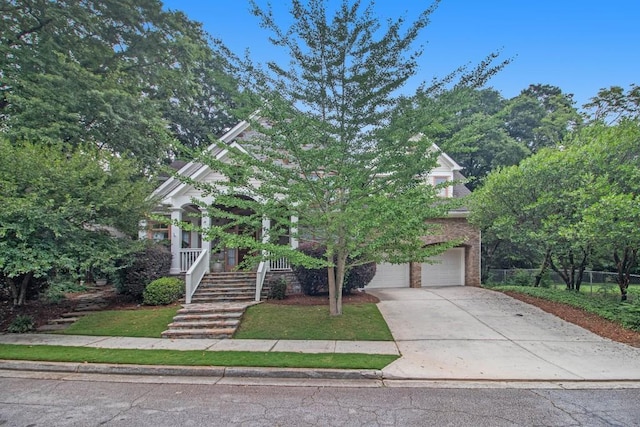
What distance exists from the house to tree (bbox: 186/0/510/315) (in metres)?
5.20

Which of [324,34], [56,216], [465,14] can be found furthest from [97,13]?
[465,14]

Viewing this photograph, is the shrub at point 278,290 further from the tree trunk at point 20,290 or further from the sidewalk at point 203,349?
the tree trunk at point 20,290

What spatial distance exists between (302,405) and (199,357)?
9.13 ft

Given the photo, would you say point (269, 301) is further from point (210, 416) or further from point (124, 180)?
point (210, 416)

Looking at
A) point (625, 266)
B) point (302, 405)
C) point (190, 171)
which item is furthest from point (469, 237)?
point (302, 405)

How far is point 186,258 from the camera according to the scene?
519 inches

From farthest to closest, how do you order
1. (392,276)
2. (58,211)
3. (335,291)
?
(392,276) → (335,291) → (58,211)

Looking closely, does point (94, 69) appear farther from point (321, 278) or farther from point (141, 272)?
point (321, 278)

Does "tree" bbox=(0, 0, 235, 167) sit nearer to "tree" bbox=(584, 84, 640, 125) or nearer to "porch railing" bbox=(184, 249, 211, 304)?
"porch railing" bbox=(184, 249, 211, 304)

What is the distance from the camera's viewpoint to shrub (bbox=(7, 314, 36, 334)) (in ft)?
28.5

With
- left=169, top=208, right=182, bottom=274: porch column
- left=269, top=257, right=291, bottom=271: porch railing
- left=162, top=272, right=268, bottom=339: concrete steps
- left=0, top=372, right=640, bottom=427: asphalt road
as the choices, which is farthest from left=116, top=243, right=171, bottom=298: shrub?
left=0, top=372, right=640, bottom=427: asphalt road

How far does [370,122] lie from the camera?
840cm

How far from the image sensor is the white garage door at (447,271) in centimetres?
1634

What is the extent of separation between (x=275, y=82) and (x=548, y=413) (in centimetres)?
801
